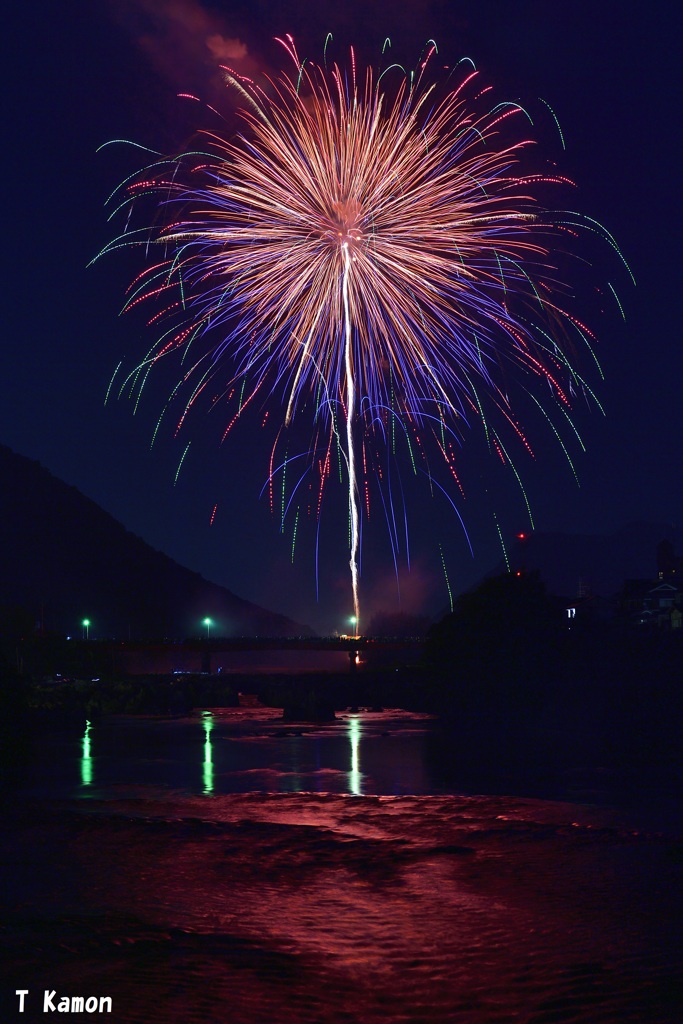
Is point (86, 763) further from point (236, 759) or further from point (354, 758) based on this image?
point (354, 758)

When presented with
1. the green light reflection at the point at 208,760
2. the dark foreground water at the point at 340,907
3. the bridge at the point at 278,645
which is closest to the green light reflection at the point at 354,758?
the dark foreground water at the point at 340,907

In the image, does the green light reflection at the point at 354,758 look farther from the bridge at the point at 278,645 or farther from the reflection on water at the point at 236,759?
the bridge at the point at 278,645

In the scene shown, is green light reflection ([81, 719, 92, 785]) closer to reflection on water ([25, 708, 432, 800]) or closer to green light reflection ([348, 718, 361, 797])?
reflection on water ([25, 708, 432, 800])

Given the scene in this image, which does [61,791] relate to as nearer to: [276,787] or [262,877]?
[276,787]

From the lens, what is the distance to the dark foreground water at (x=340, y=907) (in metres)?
11.7

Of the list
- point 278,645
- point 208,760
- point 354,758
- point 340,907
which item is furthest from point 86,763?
point 278,645

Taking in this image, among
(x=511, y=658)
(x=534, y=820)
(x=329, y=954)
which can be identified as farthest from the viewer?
(x=511, y=658)

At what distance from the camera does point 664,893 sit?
17.5 meters

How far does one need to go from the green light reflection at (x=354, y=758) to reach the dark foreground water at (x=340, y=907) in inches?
92.3

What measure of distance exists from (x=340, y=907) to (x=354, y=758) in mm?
30132

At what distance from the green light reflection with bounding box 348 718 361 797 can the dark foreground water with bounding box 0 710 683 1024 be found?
2345 millimetres

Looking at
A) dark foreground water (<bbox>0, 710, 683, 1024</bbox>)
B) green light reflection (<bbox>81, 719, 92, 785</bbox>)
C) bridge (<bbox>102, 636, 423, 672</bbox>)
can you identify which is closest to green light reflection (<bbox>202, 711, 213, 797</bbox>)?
dark foreground water (<bbox>0, 710, 683, 1024</bbox>)

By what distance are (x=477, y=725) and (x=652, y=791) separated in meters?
32.8

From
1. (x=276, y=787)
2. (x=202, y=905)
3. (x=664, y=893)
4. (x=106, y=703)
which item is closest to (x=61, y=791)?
(x=276, y=787)
